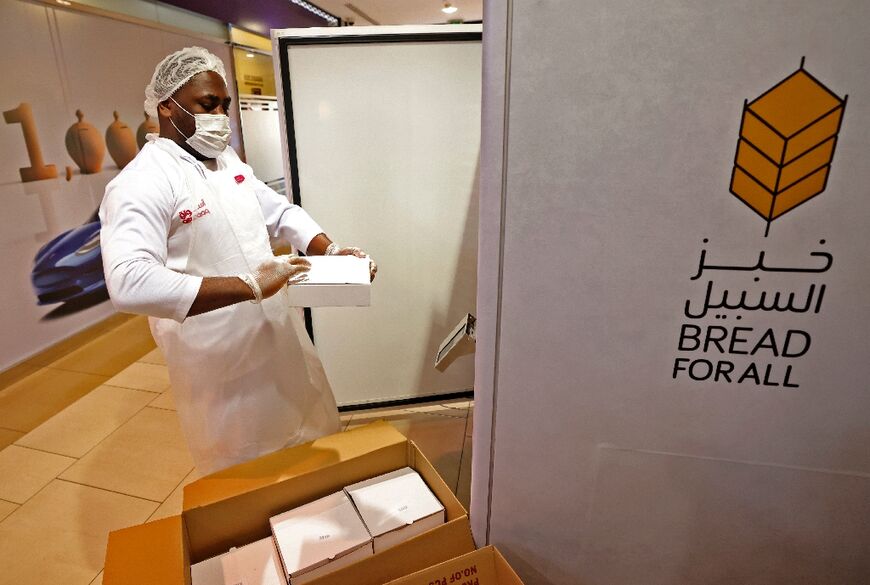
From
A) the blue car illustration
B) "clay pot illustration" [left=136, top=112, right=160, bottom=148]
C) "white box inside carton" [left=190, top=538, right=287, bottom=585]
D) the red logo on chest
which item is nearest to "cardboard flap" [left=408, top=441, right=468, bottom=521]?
"white box inside carton" [left=190, top=538, right=287, bottom=585]

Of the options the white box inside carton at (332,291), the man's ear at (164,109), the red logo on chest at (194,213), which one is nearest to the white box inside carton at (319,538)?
the white box inside carton at (332,291)

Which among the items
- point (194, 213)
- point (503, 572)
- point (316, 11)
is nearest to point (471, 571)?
point (503, 572)

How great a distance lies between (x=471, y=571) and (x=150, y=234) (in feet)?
3.57

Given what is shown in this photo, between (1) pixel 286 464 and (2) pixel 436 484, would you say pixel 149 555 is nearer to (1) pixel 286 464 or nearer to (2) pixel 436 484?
(1) pixel 286 464

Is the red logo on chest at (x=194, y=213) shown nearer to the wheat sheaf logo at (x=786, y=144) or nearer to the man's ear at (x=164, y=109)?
the man's ear at (x=164, y=109)

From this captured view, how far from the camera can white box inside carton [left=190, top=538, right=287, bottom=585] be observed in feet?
3.79

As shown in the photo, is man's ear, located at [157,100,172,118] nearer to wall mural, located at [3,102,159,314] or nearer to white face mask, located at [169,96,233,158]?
white face mask, located at [169,96,233,158]

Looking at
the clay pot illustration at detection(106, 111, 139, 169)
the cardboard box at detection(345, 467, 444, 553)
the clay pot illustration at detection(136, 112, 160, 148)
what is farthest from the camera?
the clay pot illustration at detection(136, 112, 160, 148)

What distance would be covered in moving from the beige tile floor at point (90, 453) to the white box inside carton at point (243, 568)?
2.96ft

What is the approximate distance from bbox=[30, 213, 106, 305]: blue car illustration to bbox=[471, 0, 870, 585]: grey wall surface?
10.9 ft

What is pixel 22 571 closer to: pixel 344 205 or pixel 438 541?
pixel 438 541

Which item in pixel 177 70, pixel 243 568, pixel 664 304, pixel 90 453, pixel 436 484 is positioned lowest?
pixel 90 453

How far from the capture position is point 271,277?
1305 millimetres

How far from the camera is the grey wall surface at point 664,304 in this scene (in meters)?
0.66
